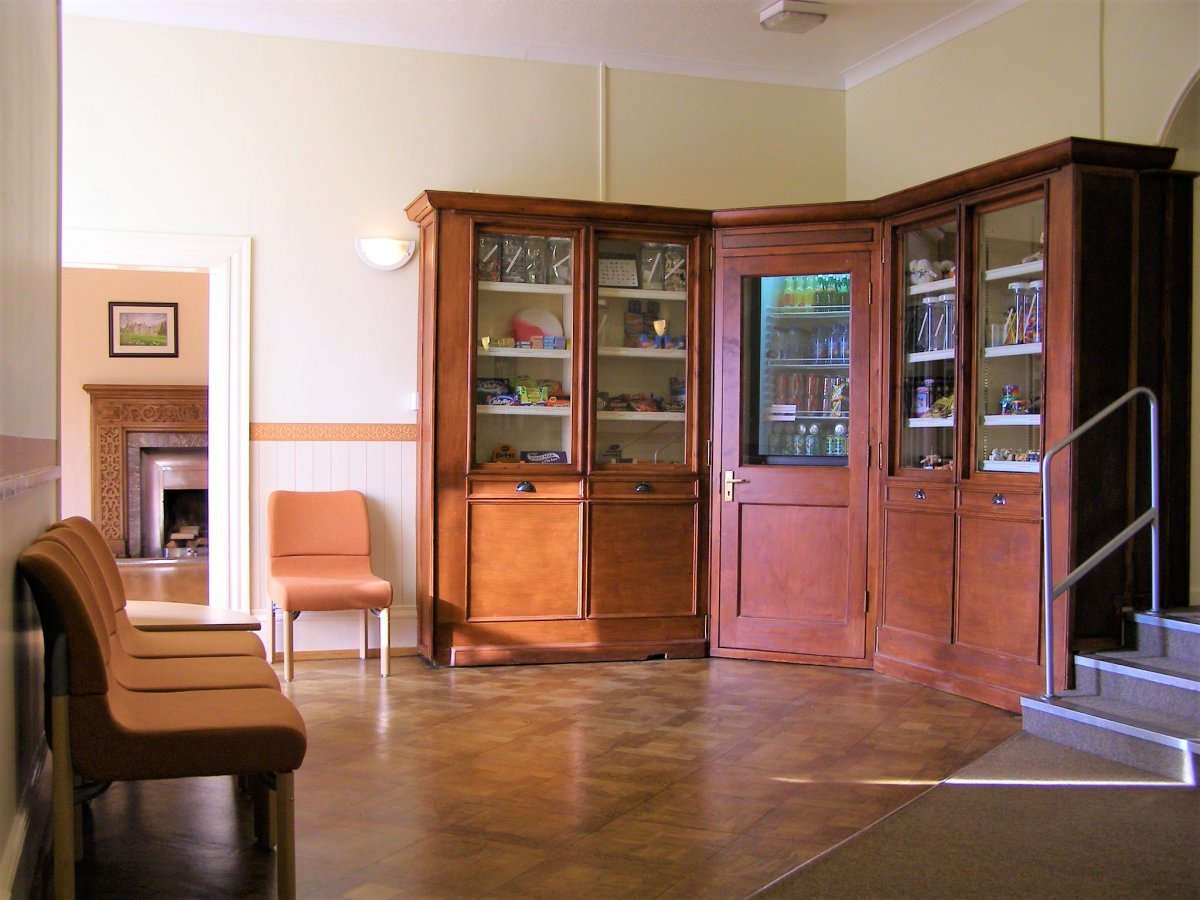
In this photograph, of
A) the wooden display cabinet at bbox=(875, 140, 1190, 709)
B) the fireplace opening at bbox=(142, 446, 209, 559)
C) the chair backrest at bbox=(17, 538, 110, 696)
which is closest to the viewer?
the chair backrest at bbox=(17, 538, 110, 696)

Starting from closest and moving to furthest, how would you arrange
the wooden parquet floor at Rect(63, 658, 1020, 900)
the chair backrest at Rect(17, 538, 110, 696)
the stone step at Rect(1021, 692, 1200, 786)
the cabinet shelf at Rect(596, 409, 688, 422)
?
the chair backrest at Rect(17, 538, 110, 696), the wooden parquet floor at Rect(63, 658, 1020, 900), the stone step at Rect(1021, 692, 1200, 786), the cabinet shelf at Rect(596, 409, 688, 422)

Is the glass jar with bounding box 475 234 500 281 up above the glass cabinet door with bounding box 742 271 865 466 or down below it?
above

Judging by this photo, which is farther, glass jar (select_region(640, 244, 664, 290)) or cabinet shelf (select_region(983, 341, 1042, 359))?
glass jar (select_region(640, 244, 664, 290))

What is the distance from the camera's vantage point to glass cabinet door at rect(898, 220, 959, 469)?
5426 millimetres

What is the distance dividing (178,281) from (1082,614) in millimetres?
7907

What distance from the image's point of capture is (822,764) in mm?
4035

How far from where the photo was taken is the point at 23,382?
268 cm

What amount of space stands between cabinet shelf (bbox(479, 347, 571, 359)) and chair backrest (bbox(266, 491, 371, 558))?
1.01 metres

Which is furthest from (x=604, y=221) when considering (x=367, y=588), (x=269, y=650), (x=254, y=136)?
(x=269, y=650)

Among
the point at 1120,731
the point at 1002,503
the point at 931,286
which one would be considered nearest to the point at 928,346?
the point at 931,286

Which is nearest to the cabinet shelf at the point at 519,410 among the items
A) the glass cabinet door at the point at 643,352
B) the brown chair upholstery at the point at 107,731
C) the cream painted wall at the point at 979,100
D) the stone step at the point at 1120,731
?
the glass cabinet door at the point at 643,352

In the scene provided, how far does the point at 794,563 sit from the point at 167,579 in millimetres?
4981

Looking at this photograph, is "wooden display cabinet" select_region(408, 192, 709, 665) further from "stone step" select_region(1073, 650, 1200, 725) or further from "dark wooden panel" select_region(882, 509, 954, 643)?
"stone step" select_region(1073, 650, 1200, 725)

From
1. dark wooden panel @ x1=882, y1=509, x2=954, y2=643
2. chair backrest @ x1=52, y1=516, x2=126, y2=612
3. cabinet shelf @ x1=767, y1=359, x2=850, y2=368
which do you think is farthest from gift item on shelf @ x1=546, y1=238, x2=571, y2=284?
chair backrest @ x1=52, y1=516, x2=126, y2=612
